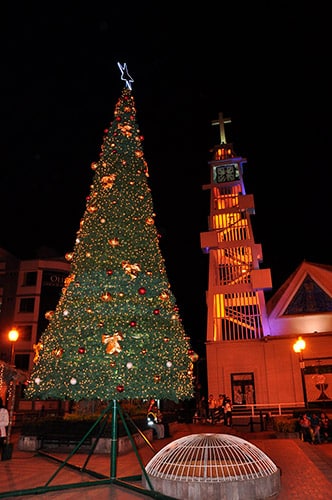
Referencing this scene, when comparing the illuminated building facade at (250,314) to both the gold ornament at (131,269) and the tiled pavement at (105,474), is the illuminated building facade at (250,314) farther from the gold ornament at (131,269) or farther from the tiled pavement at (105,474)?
the gold ornament at (131,269)

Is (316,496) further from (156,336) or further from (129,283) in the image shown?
(129,283)

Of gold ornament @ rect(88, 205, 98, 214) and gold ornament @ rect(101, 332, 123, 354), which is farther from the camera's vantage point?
gold ornament @ rect(88, 205, 98, 214)

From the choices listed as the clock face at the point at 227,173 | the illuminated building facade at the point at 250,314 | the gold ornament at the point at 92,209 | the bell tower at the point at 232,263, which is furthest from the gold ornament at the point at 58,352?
the clock face at the point at 227,173

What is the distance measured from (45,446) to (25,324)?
24992mm

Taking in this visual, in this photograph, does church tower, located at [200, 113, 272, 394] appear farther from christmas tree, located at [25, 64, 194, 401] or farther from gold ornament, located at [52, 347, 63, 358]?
gold ornament, located at [52, 347, 63, 358]

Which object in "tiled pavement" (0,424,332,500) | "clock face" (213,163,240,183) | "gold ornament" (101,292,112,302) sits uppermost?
"clock face" (213,163,240,183)

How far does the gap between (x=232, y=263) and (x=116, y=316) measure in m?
22.8

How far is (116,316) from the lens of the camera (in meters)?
9.87

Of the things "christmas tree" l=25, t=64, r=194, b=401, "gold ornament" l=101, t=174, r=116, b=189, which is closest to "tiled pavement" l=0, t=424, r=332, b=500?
"christmas tree" l=25, t=64, r=194, b=401

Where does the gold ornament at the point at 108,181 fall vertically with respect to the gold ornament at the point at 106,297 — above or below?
above

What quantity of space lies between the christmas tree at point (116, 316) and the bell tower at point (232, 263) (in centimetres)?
1926

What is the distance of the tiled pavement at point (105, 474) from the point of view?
6.73m

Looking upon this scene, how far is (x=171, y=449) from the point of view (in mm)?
6980

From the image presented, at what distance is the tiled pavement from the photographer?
22.1 feet
